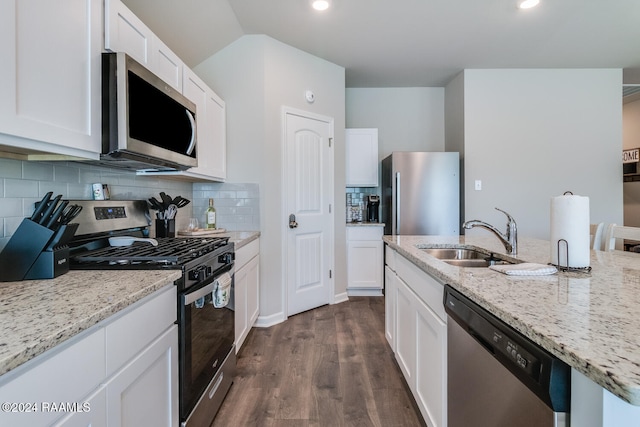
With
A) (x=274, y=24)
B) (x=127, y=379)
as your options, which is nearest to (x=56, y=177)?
(x=127, y=379)

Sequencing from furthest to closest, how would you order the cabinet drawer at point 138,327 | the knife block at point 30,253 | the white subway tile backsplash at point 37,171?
1. the white subway tile backsplash at point 37,171
2. the knife block at point 30,253
3. the cabinet drawer at point 138,327

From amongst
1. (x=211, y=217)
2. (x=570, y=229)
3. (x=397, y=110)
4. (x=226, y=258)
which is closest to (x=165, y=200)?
(x=211, y=217)

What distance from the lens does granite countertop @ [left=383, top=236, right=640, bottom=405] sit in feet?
1.61

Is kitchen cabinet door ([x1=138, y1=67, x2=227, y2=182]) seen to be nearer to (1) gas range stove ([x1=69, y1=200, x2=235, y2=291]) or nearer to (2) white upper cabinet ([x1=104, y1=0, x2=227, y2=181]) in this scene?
(2) white upper cabinet ([x1=104, y1=0, x2=227, y2=181])

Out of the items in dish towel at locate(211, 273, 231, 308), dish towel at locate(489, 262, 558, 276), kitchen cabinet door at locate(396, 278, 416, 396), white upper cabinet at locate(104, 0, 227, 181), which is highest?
white upper cabinet at locate(104, 0, 227, 181)

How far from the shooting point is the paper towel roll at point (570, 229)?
1.03 m

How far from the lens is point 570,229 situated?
1058 millimetres

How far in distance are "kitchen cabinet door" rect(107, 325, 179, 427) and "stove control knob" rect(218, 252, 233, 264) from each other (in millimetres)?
538

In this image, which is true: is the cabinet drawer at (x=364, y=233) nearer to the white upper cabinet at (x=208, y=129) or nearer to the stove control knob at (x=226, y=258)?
the white upper cabinet at (x=208, y=129)

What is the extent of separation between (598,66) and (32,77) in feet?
16.2

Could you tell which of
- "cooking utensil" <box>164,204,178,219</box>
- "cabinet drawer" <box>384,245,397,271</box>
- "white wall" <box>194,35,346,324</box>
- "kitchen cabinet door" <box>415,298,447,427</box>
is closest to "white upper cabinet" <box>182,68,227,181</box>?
"white wall" <box>194,35,346,324</box>

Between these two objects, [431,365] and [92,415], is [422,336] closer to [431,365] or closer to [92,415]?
[431,365]

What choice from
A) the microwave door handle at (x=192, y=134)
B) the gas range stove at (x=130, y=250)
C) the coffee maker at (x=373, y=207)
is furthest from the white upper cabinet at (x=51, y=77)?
the coffee maker at (x=373, y=207)

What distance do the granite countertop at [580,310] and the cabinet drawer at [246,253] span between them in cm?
126
